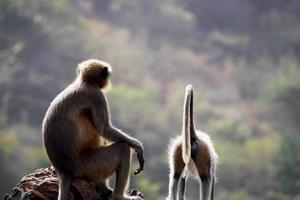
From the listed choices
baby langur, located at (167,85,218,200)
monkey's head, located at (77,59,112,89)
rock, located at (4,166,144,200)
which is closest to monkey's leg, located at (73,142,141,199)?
rock, located at (4,166,144,200)

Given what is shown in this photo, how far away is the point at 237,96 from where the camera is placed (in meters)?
42.8

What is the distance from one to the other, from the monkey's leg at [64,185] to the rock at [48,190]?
0.53 ft

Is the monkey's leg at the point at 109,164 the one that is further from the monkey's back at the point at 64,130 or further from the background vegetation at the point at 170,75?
the background vegetation at the point at 170,75

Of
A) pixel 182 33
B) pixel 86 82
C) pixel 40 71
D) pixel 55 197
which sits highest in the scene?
pixel 182 33

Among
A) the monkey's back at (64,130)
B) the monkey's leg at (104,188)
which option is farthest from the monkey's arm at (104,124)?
the monkey's leg at (104,188)

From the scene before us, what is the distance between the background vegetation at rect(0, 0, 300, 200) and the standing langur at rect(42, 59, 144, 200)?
17142mm

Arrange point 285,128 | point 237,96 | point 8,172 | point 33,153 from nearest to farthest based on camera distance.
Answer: point 8,172, point 33,153, point 285,128, point 237,96

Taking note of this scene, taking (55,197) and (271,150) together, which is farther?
(271,150)

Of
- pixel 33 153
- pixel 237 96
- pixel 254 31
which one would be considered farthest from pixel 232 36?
pixel 33 153

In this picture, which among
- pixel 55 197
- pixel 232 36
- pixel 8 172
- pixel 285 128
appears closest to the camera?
pixel 55 197

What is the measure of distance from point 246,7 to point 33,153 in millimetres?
23419

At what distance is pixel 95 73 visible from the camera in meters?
6.25

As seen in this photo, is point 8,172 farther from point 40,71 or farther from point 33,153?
point 40,71

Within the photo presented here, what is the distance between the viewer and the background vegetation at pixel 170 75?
3169 cm
